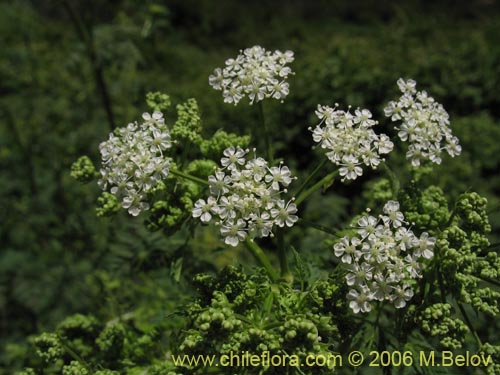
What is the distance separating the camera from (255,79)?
8.46 ft

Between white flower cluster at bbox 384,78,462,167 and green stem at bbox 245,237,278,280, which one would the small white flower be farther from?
white flower cluster at bbox 384,78,462,167

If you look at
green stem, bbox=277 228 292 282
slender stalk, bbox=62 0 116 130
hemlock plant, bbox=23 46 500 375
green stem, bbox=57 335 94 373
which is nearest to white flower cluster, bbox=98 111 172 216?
hemlock plant, bbox=23 46 500 375

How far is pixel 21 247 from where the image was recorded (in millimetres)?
5859

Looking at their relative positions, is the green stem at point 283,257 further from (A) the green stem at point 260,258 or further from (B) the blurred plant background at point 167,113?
(B) the blurred plant background at point 167,113

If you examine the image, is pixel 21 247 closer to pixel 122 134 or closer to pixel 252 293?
pixel 122 134

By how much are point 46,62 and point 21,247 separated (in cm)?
631

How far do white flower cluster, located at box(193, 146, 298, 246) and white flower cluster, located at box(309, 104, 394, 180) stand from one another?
0.29 metres

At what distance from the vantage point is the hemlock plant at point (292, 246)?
2.09 metres

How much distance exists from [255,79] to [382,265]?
3.70 ft

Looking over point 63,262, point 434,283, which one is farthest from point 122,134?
point 63,262

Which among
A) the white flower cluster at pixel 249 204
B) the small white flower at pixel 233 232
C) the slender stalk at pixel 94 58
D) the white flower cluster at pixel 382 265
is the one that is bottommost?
the white flower cluster at pixel 382 265

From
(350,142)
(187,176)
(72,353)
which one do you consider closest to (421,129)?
(350,142)

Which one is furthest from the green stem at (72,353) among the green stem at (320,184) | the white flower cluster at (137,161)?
the green stem at (320,184)

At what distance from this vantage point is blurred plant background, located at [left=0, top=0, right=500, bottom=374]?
3865 millimetres
